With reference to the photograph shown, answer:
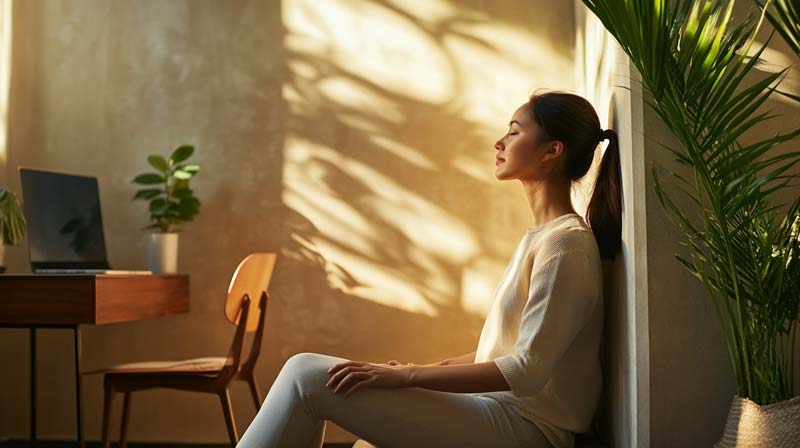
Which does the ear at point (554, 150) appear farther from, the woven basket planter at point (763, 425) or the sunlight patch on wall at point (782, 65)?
the woven basket planter at point (763, 425)

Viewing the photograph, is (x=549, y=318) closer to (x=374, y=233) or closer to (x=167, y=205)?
(x=374, y=233)

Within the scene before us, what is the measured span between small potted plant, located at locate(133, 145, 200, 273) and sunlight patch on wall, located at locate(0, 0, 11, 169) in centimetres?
74

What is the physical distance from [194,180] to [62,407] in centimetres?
122


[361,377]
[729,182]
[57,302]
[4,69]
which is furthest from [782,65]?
[4,69]

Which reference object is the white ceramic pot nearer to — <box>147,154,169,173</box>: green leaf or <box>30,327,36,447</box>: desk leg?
<box>147,154,169,173</box>: green leaf

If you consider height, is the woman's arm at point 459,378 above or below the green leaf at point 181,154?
below

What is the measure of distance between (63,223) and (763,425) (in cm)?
300

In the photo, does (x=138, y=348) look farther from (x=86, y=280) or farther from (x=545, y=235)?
(x=545, y=235)

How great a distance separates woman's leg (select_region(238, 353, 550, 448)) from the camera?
5.95ft

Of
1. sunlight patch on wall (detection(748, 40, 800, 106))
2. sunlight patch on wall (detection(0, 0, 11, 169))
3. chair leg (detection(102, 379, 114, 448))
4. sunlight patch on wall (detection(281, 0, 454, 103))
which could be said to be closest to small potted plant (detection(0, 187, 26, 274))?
chair leg (detection(102, 379, 114, 448))

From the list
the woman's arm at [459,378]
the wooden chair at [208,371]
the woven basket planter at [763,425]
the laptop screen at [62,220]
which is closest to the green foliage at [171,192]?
the laptop screen at [62,220]

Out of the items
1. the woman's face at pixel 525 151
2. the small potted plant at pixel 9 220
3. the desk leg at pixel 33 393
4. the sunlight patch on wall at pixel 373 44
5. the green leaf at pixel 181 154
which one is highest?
the sunlight patch on wall at pixel 373 44

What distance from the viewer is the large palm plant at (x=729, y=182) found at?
1556 mm

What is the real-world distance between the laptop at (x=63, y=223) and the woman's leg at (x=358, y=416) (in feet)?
6.11
